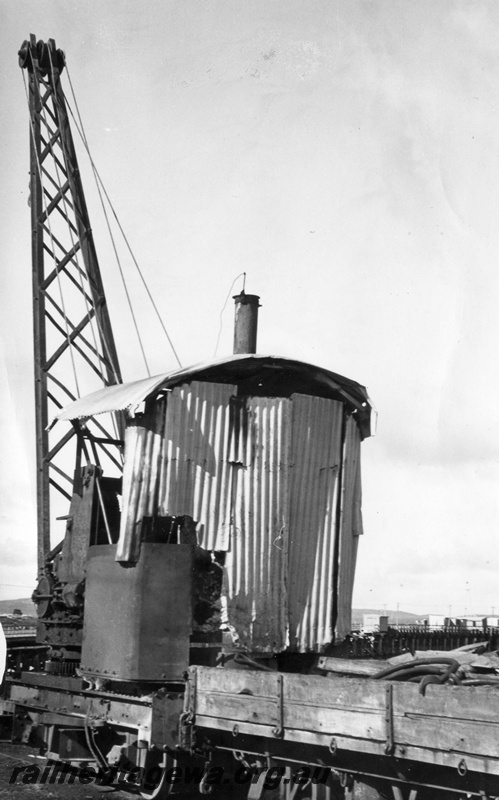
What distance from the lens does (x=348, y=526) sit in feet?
37.0

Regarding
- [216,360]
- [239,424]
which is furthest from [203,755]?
[216,360]

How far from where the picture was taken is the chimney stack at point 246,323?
40.2 ft

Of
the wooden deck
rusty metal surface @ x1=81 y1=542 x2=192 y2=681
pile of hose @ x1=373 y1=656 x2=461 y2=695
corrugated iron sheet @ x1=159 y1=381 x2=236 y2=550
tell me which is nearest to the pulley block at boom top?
corrugated iron sheet @ x1=159 y1=381 x2=236 y2=550

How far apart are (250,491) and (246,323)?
114 inches

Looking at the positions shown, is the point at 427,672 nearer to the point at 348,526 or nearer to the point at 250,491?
the point at 250,491

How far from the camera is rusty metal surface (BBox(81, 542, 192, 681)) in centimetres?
954

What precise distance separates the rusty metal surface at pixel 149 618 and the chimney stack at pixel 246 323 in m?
3.51

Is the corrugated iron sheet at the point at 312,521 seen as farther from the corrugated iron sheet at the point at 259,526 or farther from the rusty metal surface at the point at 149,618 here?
the rusty metal surface at the point at 149,618

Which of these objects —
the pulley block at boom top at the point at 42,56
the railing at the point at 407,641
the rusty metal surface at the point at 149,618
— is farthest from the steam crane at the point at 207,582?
the railing at the point at 407,641

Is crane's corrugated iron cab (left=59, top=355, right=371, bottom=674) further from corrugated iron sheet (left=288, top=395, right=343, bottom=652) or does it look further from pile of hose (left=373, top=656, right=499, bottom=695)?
pile of hose (left=373, top=656, right=499, bottom=695)

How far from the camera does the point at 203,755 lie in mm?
8586

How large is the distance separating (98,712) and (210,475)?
10.0ft

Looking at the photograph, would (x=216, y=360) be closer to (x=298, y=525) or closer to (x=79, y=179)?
(x=298, y=525)

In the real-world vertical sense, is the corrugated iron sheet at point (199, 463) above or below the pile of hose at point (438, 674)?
above
